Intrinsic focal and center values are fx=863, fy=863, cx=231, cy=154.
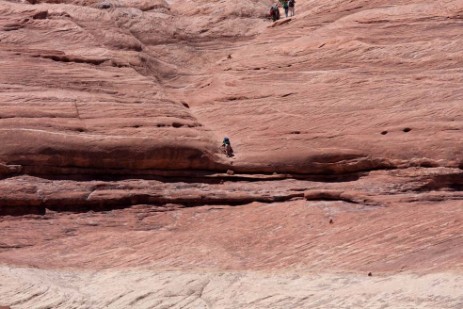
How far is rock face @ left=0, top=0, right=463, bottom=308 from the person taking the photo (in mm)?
18625

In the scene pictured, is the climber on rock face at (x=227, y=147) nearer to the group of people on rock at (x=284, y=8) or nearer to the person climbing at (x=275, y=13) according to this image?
the group of people on rock at (x=284, y=8)

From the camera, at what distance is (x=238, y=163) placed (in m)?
22.7

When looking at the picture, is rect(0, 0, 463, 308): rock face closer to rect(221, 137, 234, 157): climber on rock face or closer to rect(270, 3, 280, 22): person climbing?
rect(221, 137, 234, 157): climber on rock face

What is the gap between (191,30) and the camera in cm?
3022

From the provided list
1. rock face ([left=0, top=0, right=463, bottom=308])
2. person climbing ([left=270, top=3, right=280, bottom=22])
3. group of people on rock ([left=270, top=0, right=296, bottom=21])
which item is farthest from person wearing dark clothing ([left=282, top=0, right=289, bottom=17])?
rock face ([left=0, top=0, right=463, bottom=308])

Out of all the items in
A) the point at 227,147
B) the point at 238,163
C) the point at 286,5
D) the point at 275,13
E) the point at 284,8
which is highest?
the point at 286,5

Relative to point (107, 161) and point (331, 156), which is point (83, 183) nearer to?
point (107, 161)

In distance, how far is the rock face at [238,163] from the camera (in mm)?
18625

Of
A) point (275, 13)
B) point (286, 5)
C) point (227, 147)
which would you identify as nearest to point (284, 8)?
point (286, 5)

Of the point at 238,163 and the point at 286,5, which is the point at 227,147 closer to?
the point at 238,163

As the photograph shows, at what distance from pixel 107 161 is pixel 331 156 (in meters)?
5.75

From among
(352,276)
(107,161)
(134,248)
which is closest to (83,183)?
(107,161)

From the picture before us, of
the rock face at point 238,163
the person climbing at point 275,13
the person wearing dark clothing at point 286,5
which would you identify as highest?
the person wearing dark clothing at point 286,5

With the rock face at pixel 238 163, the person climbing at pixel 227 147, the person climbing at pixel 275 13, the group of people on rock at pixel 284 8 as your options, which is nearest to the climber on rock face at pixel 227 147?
the person climbing at pixel 227 147
